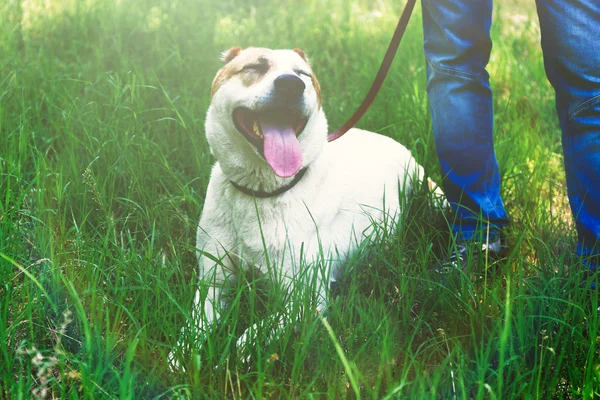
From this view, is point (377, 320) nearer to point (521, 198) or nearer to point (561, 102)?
point (561, 102)

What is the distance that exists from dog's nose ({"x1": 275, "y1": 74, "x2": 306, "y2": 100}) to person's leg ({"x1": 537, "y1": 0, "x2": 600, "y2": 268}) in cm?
96

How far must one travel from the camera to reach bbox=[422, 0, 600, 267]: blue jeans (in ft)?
7.69

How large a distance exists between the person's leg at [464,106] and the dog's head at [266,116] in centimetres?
57

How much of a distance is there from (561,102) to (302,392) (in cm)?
153

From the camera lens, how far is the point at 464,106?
9.02 feet

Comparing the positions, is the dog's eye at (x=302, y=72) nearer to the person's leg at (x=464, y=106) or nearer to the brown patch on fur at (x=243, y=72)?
the brown patch on fur at (x=243, y=72)

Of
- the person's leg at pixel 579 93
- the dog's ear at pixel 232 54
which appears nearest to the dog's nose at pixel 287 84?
the dog's ear at pixel 232 54

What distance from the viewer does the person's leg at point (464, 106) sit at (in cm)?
264

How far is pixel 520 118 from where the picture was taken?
4.03 m

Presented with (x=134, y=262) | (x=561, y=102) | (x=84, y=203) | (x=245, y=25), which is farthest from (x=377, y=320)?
(x=245, y=25)

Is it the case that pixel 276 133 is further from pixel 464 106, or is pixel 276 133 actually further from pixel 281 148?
pixel 464 106

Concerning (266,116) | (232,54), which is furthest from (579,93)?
(232,54)

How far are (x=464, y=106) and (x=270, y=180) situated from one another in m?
0.92

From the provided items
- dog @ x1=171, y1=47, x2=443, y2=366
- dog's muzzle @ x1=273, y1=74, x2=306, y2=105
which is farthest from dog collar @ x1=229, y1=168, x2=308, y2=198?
dog's muzzle @ x1=273, y1=74, x2=306, y2=105
